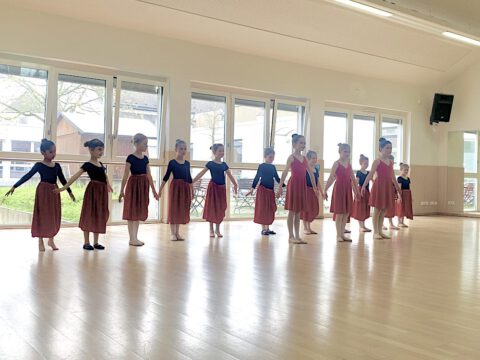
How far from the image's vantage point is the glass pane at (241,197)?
31.3ft

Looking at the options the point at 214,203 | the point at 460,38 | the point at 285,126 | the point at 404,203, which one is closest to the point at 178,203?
the point at 214,203

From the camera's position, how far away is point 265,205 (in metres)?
6.88

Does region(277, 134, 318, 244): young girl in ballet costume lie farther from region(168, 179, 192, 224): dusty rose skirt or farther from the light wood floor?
region(168, 179, 192, 224): dusty rose skirt

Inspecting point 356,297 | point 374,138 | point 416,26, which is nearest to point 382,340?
point 356,297

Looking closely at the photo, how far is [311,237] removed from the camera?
22.2ft

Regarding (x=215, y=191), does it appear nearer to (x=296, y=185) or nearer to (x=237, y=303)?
(x=296, y=185)

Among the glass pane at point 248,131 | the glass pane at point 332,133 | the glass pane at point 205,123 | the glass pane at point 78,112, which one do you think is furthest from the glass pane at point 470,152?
the glass pane at point 78,112

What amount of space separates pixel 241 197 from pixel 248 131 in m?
1.31

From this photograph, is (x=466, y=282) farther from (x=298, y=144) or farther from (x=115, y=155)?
(x=115, y=155)

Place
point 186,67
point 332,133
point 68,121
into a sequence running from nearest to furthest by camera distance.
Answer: point 68,121 < point 186,67 < point 332,133

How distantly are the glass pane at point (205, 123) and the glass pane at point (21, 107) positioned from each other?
2.65 metres

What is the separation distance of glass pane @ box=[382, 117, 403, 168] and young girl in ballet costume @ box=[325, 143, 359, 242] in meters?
6.07

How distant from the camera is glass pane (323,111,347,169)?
10812 millimetres

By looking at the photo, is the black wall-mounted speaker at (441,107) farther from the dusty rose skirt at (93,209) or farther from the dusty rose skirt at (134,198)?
the dusty rose skirt at (93,209)
